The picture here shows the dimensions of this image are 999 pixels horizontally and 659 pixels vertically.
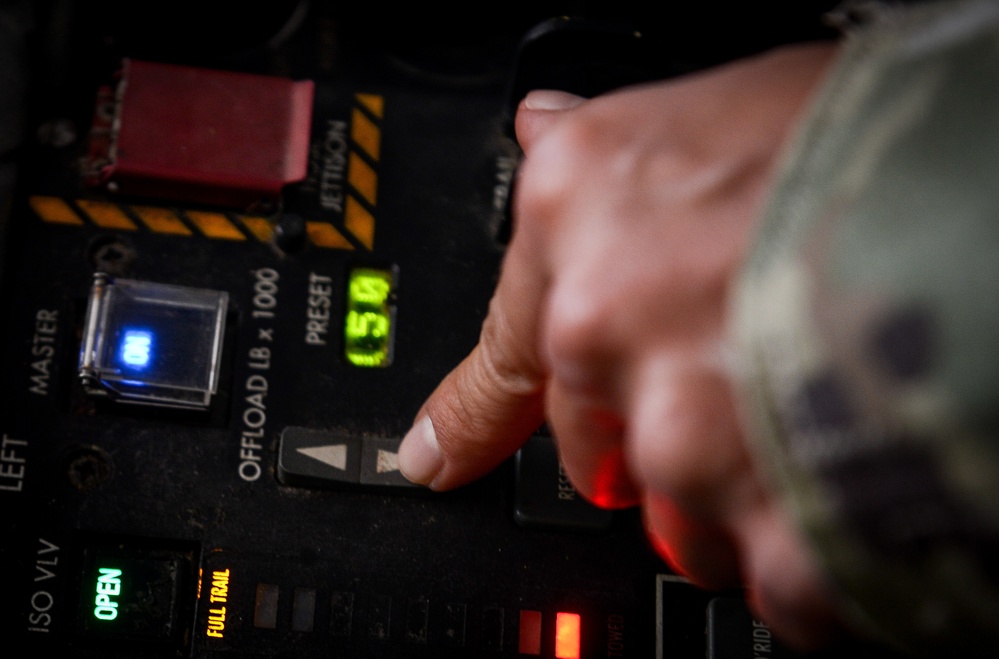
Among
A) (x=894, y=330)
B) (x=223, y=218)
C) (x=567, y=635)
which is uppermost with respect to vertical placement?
(x=223, y=218)

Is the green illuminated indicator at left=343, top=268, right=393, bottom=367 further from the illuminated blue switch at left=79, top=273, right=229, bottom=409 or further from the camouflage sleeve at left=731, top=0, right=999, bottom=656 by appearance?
the camouflage sleeve at left=731, top=0, right=999, bottom=656

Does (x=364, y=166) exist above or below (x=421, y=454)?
above

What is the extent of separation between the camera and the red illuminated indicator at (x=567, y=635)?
33.8 inches

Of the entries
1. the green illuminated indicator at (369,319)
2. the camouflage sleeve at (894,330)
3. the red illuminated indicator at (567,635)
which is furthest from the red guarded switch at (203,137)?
the camouflage sleeve at (894,330)

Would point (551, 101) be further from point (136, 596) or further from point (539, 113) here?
point (136, 596)

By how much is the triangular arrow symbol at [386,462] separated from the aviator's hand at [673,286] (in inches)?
12.3

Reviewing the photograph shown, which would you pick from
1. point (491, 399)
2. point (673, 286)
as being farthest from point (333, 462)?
point (673, 286)

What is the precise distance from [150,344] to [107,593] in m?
0.20

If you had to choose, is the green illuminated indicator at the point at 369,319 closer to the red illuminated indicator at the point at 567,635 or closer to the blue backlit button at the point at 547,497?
the blue backlit button at the point at 547,497

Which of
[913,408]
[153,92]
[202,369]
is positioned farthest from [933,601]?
[153,92]

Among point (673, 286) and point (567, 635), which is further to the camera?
point (567, 635)

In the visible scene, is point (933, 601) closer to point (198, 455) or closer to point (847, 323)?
point (847, 323)

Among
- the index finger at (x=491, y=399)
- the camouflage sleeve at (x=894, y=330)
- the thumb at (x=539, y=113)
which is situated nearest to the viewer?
the camouflage sleeve at (x=894, y=330)

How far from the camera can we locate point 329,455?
88 cm
